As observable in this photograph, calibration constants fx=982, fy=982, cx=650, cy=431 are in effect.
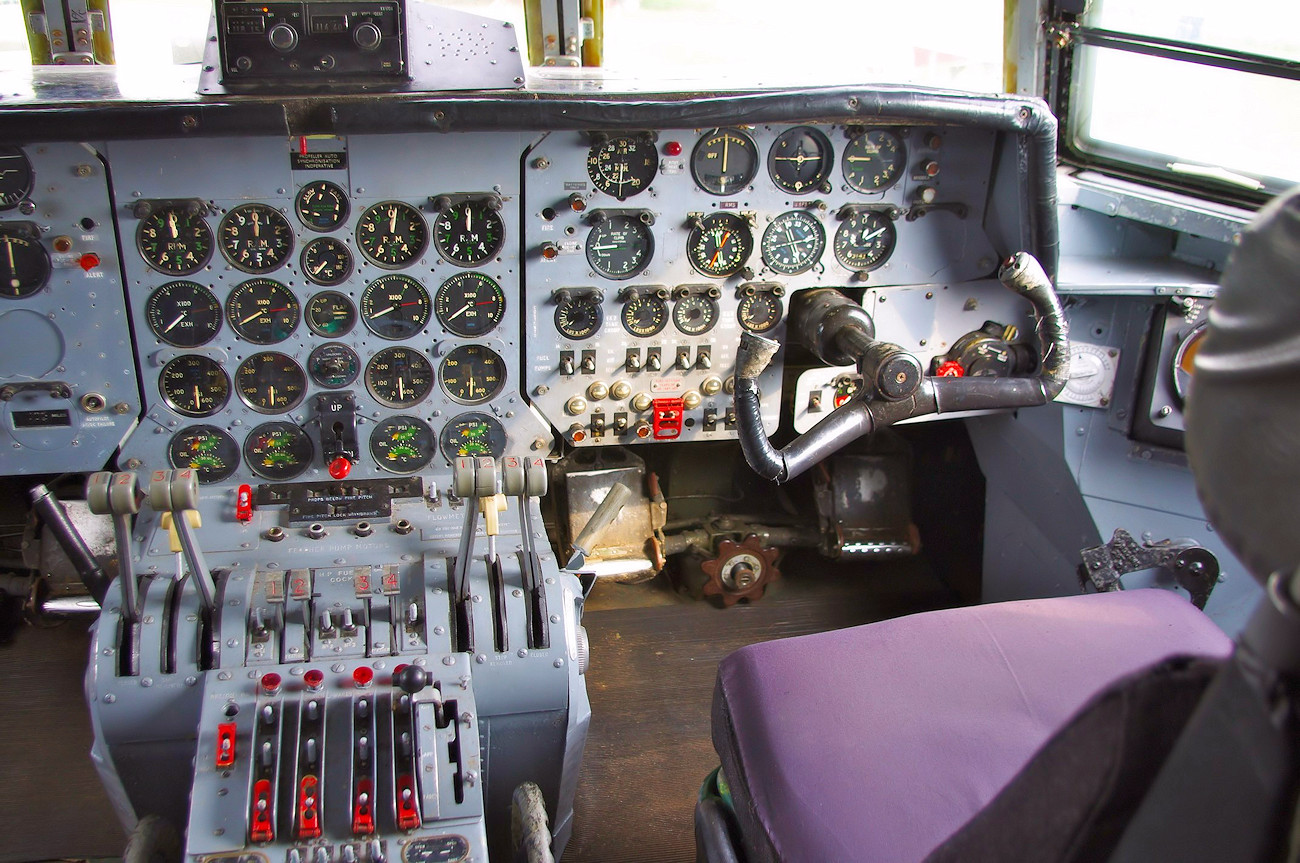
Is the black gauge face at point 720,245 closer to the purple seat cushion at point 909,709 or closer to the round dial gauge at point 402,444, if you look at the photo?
the round dial gauge at point 402,444

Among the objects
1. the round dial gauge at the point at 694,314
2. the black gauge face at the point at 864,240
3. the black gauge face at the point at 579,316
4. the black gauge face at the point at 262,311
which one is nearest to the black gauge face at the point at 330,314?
the black gauge face at the point at 262,311

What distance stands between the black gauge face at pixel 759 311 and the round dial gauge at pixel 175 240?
151 cm

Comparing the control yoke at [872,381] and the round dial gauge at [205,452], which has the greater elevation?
the control yoke at [872,381]

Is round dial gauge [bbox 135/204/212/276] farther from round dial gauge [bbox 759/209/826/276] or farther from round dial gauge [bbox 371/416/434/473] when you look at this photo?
round dial gauge [bbox 759/209/826/276]

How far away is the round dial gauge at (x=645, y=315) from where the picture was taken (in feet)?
9.57

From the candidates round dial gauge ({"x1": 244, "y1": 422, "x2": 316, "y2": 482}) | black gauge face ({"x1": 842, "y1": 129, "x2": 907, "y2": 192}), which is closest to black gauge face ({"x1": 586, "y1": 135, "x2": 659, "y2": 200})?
black gauge face ({"x1": 842, "y1": 129, "x2": 907, "y2": 192})

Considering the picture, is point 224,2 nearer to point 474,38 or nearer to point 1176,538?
point 474,38

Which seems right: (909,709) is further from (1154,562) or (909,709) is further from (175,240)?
(175,240)

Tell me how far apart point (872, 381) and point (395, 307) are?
1.35 meters

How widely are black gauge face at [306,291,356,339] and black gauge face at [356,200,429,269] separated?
5.9 inches

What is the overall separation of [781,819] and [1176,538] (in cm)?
188

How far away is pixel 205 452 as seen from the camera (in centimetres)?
282

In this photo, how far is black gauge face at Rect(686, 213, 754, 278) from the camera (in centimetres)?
288

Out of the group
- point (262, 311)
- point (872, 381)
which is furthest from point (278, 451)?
point (872, 381)
